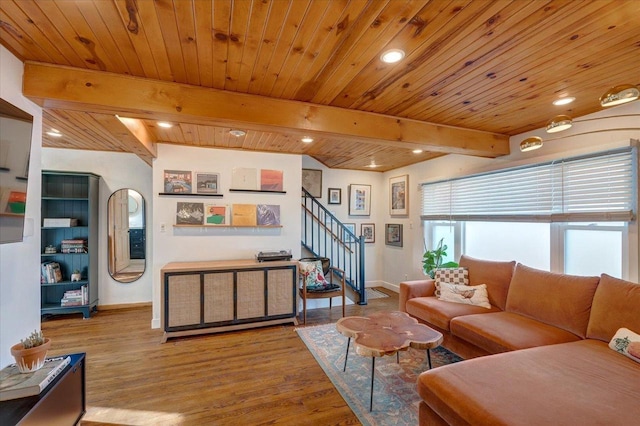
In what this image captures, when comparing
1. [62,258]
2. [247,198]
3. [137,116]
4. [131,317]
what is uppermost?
[137,116]

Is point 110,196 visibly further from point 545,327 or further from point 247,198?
point 545,327

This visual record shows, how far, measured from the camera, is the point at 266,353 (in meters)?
2.96

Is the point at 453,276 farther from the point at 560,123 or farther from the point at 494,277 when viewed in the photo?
the point at 560,123

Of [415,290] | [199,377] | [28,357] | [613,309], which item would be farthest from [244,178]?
[613,309]

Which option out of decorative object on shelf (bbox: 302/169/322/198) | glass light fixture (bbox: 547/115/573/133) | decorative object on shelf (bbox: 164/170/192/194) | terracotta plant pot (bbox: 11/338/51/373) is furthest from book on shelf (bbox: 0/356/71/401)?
decorative object on shelf (bbox: 302/169/322/198)

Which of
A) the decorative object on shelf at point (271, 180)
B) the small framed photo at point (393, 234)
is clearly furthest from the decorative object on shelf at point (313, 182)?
the small framed photo at point (393, 234)

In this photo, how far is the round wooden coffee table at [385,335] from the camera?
208 cm

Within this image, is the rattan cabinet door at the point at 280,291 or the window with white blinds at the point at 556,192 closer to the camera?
the window with white blinds at the point at 556,192

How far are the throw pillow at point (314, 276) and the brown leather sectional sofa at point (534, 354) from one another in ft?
4.36

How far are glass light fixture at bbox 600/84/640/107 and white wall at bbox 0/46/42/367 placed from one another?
10.9ft

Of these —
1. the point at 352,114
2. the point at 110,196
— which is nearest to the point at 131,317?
the point at 110,196

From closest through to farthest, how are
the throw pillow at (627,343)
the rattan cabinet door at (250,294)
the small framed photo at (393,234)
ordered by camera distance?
1. the throw pillow at (627,343)
2. the rattan cabinet door at (250,294)
3. the small framed photo at (393,234)

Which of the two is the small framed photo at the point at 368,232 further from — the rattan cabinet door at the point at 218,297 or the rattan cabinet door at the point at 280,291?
the rattan cabinet door at the point at 218,297

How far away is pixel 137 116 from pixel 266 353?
249cm
